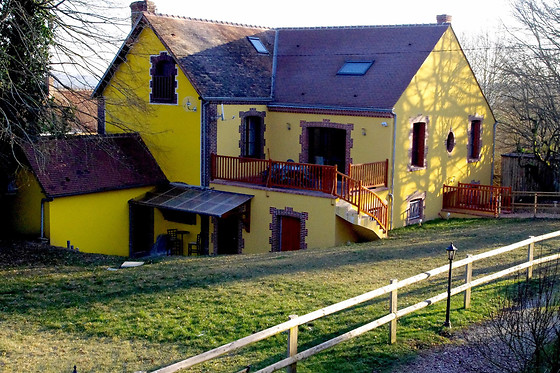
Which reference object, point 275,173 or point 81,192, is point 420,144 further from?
point 81,192

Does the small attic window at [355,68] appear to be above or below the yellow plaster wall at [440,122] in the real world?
above

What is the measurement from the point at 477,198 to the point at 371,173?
17.1 feet

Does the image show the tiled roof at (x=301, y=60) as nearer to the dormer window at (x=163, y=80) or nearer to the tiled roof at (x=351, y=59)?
the tiled roof at (x=351, y=59)

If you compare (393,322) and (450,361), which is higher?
(393,322)

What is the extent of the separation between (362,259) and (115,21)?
7.83m

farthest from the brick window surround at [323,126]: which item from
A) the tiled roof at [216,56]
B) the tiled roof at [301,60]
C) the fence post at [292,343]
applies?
the fence post at [292,343]

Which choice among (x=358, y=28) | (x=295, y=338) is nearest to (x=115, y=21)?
(x=295, y=338)

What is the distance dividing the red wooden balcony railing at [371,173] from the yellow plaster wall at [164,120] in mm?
5366

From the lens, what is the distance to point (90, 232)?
19.2 meters

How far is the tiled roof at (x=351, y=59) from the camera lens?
20.8 m

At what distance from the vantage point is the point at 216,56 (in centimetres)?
2244

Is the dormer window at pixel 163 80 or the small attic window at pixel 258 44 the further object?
the small attic window at pixel 258 44

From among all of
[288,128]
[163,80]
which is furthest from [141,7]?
[288,128]

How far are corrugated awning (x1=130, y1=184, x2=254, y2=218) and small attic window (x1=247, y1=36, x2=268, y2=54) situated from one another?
6430 mm
